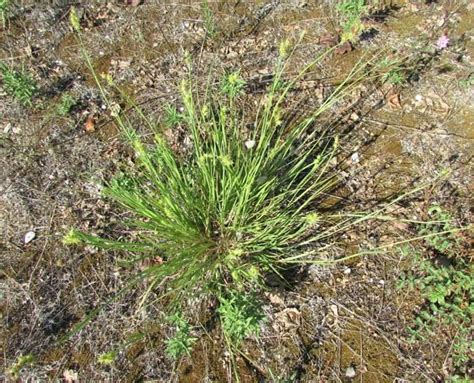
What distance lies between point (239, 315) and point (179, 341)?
0.98 ft

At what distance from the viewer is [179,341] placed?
1.94 meters

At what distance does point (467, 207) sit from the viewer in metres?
2.34

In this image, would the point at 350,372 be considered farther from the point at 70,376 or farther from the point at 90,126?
the point at 90,126

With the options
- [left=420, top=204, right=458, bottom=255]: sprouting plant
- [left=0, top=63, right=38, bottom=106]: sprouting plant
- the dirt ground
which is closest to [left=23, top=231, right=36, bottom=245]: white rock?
the dirt ground

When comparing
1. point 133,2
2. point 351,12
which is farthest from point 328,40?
point 133,2

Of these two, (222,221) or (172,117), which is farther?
(172,117)

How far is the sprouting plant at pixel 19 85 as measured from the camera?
2666 mm

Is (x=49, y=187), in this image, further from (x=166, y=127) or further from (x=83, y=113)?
(x=166, y=127)

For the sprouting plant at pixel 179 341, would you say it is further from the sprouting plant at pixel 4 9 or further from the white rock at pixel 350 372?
the sprouting plant at pixel 4 9

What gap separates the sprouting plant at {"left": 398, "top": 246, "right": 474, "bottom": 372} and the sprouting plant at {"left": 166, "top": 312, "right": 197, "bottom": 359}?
106 cm

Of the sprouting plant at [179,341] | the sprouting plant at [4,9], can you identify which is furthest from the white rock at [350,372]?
the sprouting plant at [4,9]

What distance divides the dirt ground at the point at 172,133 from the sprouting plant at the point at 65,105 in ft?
0.12

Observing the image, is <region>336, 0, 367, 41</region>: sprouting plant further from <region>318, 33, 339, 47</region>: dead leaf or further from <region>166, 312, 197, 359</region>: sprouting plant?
<region>166, 312, 197, 359</region>: sprouting plant

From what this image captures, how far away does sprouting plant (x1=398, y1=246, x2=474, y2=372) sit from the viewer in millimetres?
2004
